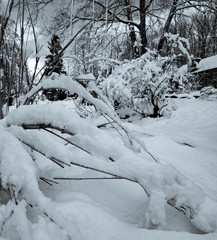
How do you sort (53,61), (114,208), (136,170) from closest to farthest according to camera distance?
1. (136,170)
2. (114,208)
3. (53,61)

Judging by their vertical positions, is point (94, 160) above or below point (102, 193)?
above

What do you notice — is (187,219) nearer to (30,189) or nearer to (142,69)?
(30,189)

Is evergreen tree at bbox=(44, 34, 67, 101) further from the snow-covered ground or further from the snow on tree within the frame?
the snow-covered ground

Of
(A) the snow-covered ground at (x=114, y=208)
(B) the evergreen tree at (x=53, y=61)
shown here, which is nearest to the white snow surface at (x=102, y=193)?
(A) the snow-covered ground at (x=114, y=208)

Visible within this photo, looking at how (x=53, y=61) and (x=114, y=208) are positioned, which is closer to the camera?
(x=114, y=208)

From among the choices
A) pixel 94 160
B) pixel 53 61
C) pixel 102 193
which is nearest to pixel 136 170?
pixel 94 160

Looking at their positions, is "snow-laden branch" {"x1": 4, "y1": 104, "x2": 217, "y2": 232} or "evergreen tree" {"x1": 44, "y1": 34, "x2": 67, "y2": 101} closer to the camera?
"snow-laden branch" {"x1": 4, "y1": 104, "x2": 217, "y2": 232}

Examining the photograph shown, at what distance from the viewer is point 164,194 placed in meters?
0.69

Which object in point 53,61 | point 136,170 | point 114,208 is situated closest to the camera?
point 136,170

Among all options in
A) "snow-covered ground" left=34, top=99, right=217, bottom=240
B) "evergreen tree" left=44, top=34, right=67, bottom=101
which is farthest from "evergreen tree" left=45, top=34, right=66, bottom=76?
"snow-covered ground" left=34, top=99, right=217, bottom=240

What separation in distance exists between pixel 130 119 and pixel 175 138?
3.07 metres

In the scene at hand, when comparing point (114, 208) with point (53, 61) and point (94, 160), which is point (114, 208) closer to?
point (94, 160)

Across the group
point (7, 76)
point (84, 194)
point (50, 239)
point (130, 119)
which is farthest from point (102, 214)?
point (130, 119)

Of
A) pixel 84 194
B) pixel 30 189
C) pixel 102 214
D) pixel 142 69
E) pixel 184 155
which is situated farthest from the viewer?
pixel 142 69
